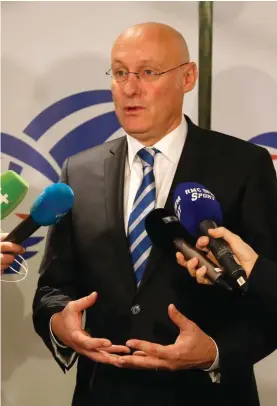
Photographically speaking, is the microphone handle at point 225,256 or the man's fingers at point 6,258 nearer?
the microphone handle at point 225,256

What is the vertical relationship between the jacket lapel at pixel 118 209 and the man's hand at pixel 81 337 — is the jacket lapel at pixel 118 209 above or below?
A: above

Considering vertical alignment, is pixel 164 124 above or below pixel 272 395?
above

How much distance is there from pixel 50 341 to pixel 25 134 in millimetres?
849

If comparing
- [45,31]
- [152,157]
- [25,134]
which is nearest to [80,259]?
[152,157]

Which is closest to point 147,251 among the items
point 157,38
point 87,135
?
point 157,38

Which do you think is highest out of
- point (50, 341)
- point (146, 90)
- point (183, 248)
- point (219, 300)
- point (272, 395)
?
point (146, 90)

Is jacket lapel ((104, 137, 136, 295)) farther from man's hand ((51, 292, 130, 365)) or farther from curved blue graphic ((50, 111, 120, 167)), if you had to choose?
curved blue graphic ((50, 111, 120, 167))

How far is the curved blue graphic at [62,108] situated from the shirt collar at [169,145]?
0.52 metres

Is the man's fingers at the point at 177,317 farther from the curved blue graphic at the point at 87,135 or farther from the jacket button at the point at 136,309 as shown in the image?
the curved blue graphic at the point at 87,135

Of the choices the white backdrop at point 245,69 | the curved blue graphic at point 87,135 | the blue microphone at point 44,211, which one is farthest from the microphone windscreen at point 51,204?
the white backdrop at point 245,69

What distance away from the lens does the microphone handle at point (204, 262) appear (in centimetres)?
120

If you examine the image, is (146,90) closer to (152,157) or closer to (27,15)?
(152,157)

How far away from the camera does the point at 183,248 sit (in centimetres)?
131

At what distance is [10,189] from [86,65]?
76 cm
